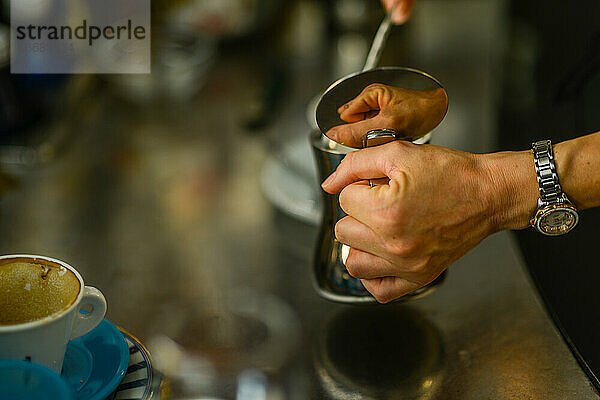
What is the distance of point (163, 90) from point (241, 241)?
1.09ft

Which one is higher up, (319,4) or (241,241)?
(319,4)

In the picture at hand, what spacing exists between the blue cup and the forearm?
1.04ft

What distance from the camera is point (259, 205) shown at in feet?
2.53

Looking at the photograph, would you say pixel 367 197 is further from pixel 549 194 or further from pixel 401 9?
pixel 401 9

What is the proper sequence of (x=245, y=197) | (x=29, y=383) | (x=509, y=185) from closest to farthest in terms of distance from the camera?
(x=29, y=383) → (x=509, y=185) → (x=245, y=197)


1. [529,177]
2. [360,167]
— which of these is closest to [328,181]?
[360,167]

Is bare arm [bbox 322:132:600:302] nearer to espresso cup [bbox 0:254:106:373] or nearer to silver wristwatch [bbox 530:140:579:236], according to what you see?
silver wristwatch [bbox 530:140:579:236]

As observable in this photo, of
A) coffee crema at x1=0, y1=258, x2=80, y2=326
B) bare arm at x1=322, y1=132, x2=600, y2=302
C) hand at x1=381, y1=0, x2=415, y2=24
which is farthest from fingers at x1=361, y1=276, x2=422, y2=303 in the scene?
hand at x1=381, y1=0, x2=415, y2=24

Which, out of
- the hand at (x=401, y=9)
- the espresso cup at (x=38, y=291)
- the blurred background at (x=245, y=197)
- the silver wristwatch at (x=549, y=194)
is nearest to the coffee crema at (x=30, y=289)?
the espresso cup at (x=38, y=291)

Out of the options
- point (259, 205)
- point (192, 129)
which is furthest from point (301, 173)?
point (192, 129)

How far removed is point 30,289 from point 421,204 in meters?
0.28

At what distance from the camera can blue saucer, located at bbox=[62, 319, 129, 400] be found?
47 cm

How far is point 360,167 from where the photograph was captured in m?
0.49

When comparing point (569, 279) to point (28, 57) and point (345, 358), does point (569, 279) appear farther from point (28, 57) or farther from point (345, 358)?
point (28, 57)
